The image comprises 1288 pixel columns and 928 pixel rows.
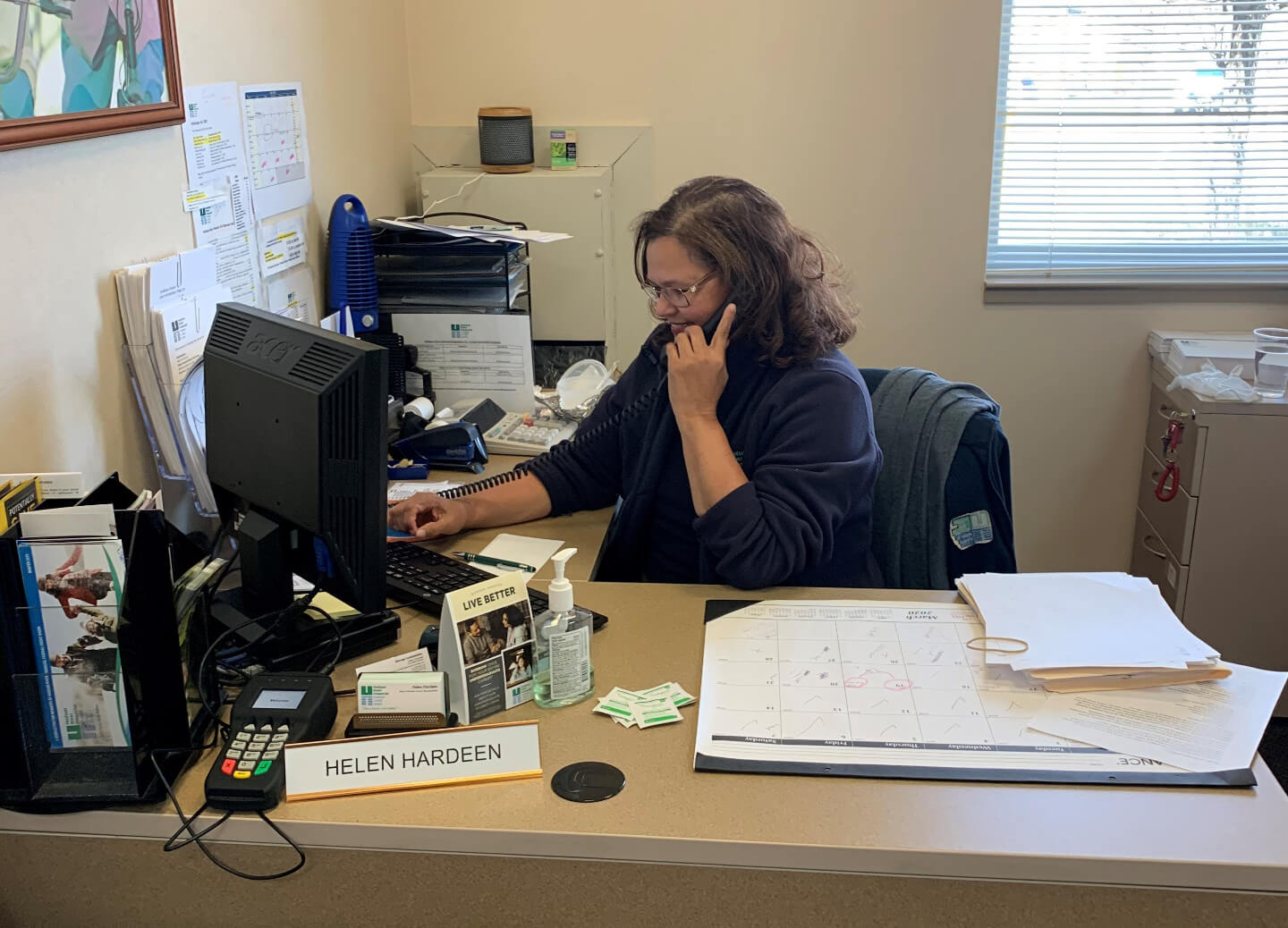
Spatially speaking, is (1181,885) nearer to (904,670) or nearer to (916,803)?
(916,803)

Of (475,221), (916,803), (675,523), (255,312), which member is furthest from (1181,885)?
(475,221)

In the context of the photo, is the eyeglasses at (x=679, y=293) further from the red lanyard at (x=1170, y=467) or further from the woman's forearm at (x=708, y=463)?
the red lanyard at (x=1170, y=467)

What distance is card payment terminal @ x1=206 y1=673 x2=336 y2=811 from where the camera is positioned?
1064 mm

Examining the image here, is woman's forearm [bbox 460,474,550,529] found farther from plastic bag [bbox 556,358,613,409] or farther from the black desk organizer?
the black desk organizer

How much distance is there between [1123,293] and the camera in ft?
9.45

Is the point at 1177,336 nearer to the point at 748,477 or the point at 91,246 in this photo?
the point at 748,477

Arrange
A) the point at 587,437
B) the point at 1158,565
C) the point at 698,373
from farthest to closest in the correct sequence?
the point at 1158,565 < the point at 587,437 < the point at 698,373

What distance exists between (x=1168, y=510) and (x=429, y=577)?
80.4 inches

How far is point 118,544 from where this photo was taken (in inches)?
40.5

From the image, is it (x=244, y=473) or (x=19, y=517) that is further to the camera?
(x=244, y=473)

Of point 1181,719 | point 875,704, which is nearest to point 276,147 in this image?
point 875,704

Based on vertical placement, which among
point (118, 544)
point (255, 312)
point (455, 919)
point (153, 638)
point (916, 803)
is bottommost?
point (455, 919)

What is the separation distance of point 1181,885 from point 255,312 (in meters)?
1.25

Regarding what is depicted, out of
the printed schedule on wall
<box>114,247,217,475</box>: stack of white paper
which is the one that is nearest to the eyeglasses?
the printed schedule on wall
